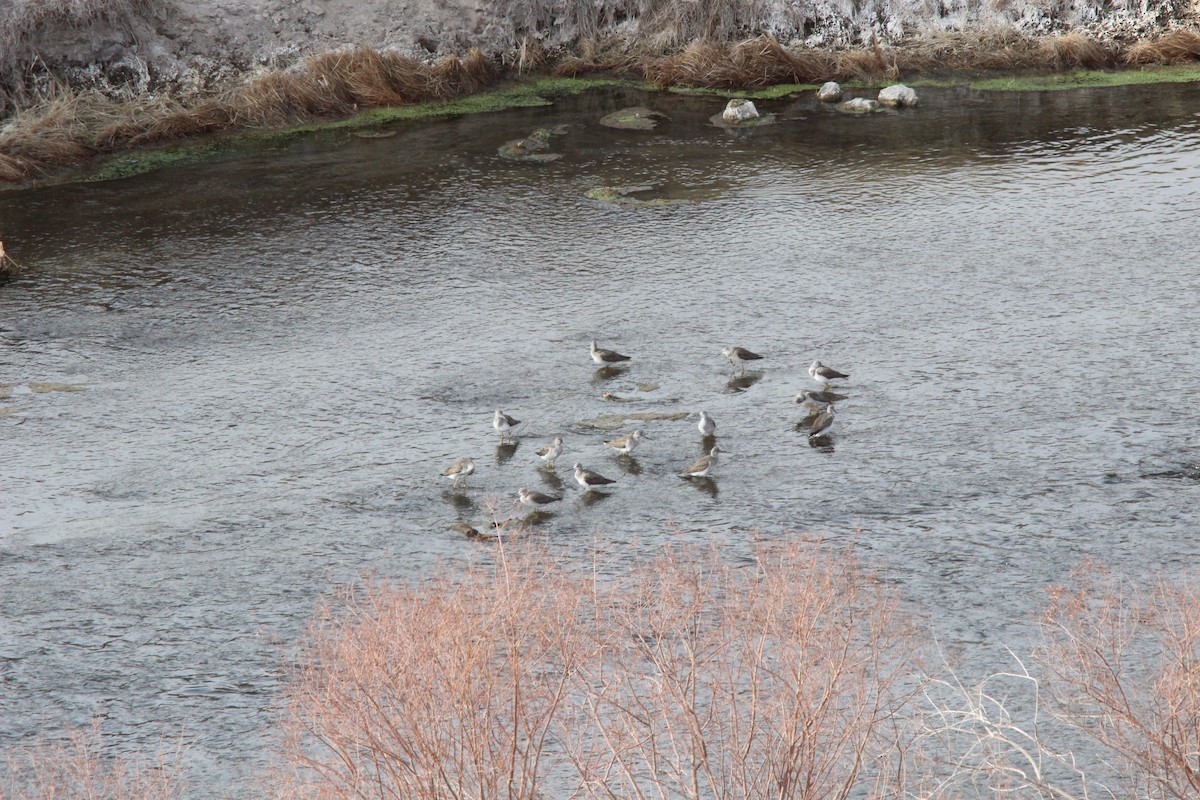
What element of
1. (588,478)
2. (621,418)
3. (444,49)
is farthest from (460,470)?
(444,49)

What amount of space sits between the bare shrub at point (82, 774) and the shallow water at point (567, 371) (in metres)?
0.28

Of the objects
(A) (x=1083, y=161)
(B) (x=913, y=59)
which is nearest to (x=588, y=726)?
(A) (x=1083, y=161)

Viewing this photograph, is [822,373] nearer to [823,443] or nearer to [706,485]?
[823,443]

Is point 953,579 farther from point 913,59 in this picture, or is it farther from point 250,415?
point 913,59

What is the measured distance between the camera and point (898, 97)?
82.5 feet

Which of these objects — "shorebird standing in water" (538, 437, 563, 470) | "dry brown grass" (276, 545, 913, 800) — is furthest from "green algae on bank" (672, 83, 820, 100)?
"dry brown grass" (276, 545, 913, 800)

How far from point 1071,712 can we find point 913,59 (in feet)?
68.7

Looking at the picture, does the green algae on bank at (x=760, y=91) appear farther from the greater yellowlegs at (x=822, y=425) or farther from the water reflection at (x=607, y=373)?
the greater yellowlegs at (x=822, y=425)

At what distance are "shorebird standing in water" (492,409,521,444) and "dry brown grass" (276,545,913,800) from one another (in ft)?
13.2

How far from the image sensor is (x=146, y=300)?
709 inches

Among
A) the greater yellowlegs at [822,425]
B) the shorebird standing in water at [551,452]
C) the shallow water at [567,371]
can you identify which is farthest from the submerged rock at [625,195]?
the shorebird standing in water at [551,452]

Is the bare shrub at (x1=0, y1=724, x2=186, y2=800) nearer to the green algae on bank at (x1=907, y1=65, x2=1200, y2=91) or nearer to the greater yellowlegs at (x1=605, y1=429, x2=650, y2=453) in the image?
the greater yellowlegs at (x1=605, y1=429, x2=650, y2=453)

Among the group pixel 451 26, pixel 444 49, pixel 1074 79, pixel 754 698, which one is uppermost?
pixel 451 26

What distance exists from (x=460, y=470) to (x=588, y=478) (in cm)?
129
